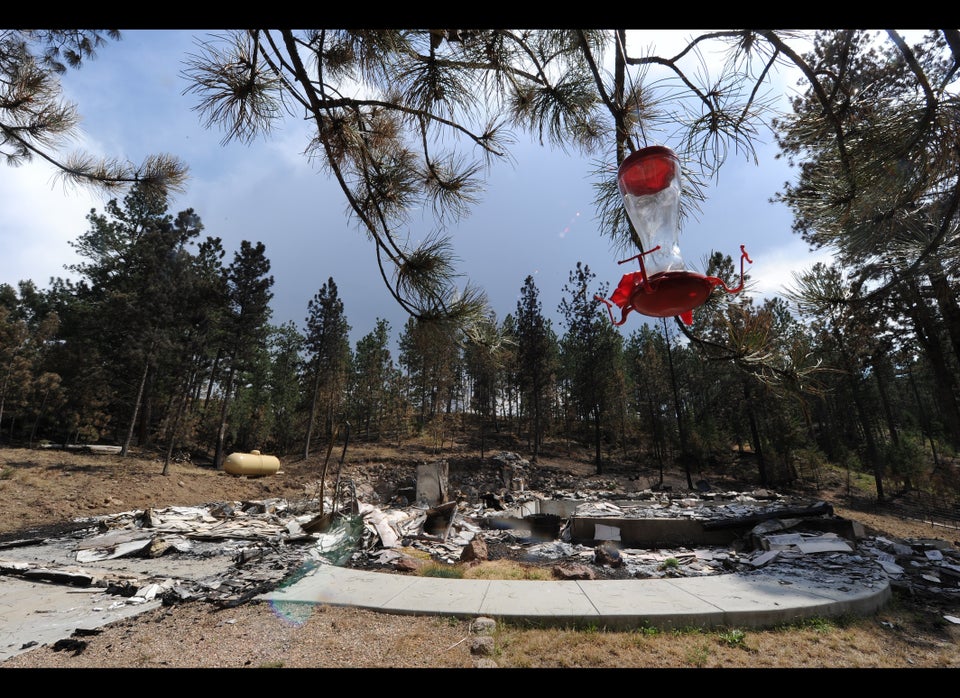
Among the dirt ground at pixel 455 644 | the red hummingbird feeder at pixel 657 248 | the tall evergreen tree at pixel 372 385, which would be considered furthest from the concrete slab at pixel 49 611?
the tall evergreen tree at pixel 372 385

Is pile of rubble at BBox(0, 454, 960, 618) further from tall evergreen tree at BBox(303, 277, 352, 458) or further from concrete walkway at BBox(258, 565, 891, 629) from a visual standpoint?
tall evergreen tree at BBox(303, 277, 352, 458)

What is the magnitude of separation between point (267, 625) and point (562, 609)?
2.77 metres

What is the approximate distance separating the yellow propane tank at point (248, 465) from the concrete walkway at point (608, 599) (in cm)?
1549

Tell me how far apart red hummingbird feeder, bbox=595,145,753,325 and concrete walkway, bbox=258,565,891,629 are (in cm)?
302

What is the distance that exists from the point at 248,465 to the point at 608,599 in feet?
60.9

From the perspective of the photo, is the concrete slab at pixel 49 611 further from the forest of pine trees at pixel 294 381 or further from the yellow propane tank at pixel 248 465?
the yellow propane tank at pixel 248 465

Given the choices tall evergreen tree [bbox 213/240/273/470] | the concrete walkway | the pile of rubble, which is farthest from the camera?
tall evergreen tree [bbox 213/240/273/470]

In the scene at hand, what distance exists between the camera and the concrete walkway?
3748 millimetres

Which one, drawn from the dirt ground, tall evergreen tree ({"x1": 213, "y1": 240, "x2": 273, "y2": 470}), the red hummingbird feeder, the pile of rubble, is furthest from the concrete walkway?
tall evergreen tree ({"x1": 213, "y1": 240, "x2": 273, "y2": 470})

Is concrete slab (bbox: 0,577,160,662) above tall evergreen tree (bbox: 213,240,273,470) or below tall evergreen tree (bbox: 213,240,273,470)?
below

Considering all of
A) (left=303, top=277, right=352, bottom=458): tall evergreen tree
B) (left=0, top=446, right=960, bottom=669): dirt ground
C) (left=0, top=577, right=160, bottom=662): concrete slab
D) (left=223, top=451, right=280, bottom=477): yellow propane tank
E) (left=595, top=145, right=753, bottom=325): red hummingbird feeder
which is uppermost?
(left=303, top=277, right=352, bottom=458): tall evergreen tree

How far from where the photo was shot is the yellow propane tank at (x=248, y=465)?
18109mm
